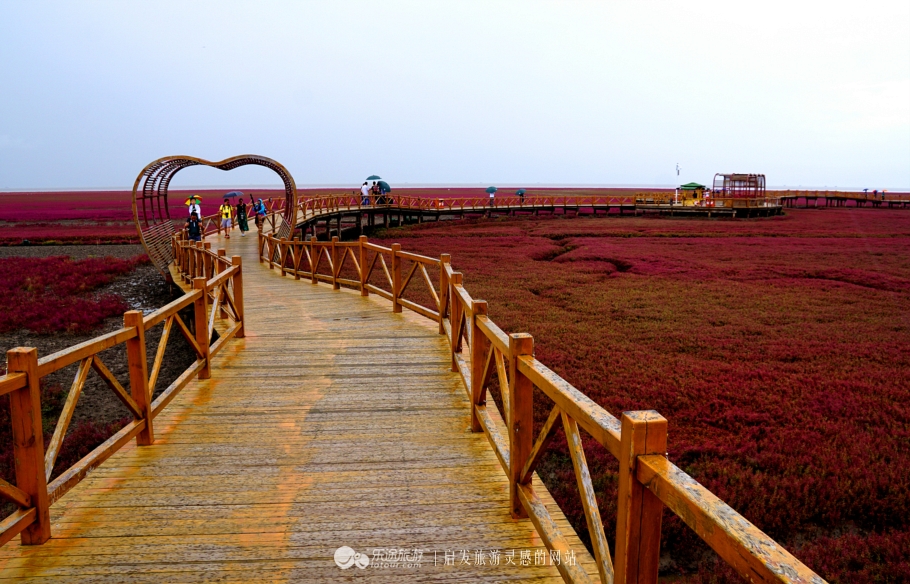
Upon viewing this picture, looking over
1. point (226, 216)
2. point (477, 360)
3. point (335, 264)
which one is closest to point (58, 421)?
point (477, 360)

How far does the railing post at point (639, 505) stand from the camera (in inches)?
Result: 89.1

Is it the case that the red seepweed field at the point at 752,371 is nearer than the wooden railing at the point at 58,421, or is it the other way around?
the wooden railing at the point at 58,421

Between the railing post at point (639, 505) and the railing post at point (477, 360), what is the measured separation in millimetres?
2890

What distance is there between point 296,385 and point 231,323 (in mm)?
2772

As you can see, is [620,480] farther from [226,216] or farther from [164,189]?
[226,216]

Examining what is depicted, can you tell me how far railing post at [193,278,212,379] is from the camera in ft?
21.8

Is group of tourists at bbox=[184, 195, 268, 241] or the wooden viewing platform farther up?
group of tourists at bbox=[184, 195, 268, 241]

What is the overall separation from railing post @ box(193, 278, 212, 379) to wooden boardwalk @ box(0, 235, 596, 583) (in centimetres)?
16

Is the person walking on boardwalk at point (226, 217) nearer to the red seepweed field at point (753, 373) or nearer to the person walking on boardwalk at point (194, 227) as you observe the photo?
the person walking on boardwalk at point (194, 227)

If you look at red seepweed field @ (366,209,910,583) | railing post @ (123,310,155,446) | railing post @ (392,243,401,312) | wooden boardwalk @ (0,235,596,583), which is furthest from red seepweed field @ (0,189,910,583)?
railing post @ (123,310,155,446)

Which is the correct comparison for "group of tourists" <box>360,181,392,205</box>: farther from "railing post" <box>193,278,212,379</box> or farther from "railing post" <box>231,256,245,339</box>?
"railing post" <box>193,278,212,379</box>

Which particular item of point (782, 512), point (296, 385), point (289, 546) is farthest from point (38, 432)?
point (782, 512)

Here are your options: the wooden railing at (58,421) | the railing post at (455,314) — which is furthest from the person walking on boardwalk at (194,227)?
the railing post at (455,314)

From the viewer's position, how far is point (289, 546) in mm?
3637
